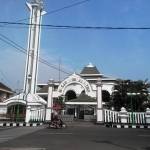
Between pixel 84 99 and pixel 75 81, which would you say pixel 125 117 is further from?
pixel 75 81

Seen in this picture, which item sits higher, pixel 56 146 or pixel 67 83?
pixel 67 83

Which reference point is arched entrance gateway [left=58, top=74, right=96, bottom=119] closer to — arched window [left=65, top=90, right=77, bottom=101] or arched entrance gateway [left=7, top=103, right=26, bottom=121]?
arched window [left=65, top=90, right=77, bottom=101]

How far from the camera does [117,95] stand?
1213 inches

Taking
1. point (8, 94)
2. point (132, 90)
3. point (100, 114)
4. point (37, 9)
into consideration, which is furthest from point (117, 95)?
point (8, 94)

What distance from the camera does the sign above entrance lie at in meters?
35.6

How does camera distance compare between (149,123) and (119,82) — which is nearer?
(149,123)

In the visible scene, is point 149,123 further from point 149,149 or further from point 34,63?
point 34,63

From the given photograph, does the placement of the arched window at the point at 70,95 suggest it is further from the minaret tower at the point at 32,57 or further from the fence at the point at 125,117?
the fence at the point at 125,117

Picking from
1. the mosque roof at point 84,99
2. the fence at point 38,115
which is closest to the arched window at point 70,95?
the mosque roof at point 84,99

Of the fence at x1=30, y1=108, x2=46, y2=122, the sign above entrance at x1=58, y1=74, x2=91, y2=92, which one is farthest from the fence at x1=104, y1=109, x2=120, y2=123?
the sign above entrance at x1=58, y1=74, x2=91, y2=92

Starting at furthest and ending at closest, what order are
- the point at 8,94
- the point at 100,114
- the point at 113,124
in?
the point at 8,94 → the point at 100,114 → the point at 113,124

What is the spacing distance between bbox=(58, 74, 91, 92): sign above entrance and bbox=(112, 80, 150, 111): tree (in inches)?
186

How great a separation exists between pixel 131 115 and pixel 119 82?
11389mm

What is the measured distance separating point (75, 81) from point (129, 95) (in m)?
8.87
